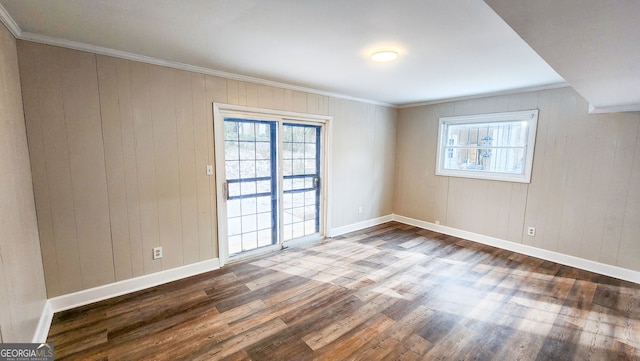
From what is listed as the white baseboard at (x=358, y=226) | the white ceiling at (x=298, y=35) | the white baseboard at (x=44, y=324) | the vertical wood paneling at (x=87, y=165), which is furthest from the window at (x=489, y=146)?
the white baseboard at (x=44, y=324)

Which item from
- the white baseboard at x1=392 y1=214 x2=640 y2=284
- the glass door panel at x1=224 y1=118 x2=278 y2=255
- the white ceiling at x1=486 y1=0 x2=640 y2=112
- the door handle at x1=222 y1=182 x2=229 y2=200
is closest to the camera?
the white ceiling at x1=486 y1=0 x2=640 y2=112

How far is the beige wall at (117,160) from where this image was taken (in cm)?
232

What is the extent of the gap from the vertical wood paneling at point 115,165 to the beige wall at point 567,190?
485 cm

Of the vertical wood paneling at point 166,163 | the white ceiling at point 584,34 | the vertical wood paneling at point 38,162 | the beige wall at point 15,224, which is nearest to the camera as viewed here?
the white ceiling at point 584,34

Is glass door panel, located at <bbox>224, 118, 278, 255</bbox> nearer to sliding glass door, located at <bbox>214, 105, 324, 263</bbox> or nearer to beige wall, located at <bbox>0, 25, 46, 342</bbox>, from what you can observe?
sliding glass door, located at <bbox>214, 105, 324, 263</bbox>

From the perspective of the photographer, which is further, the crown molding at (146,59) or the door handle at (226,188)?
the door handle at (226,188)

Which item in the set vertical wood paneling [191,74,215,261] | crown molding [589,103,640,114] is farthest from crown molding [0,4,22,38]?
crown molding [589,103,640,114]

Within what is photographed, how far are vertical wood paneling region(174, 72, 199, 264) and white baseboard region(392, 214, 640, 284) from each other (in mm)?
4125

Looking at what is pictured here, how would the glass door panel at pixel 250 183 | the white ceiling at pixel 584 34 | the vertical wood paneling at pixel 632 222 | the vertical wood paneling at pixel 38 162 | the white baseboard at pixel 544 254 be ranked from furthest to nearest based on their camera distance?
the glass door panel at pixel 250 183 < the white baseboard at pixel 544 254 < the vertical wood paneling at pixel 632 222 < the vertical wood paneling at pixel 38 162 < the white ceiling at pixel 584 34

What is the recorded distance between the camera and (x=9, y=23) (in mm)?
1921

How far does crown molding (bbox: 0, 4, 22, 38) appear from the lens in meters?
1.79

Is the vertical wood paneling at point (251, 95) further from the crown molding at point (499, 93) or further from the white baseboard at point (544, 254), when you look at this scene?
the white baseboard at point (544, 254)

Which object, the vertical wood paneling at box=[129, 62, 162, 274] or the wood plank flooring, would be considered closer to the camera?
the wood plank flooring

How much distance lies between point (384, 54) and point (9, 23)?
2.94 meters
